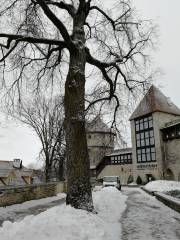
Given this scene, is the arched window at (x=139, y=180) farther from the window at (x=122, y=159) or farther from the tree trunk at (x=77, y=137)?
the tree trunk at (x=77, y=137)

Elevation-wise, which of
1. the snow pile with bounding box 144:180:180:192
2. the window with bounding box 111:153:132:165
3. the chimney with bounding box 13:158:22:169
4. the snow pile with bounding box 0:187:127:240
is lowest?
the snow pile with bounding box 0:187:127:240

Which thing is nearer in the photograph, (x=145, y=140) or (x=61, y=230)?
(x=61, y=230)

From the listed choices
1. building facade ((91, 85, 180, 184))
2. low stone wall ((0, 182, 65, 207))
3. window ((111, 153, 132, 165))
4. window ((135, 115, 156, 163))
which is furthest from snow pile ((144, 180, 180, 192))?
window ((111, 153, 132, 165))

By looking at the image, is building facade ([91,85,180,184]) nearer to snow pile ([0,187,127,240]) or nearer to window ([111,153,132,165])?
window ([111,153,132,165])

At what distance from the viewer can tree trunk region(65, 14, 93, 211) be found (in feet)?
31.3

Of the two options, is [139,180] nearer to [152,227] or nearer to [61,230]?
[152,227]

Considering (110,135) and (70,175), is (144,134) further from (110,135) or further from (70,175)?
(70,175)

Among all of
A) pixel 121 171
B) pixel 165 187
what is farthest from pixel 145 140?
pixel 165 187

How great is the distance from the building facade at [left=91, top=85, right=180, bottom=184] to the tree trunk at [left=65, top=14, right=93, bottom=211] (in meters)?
28.7

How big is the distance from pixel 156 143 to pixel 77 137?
37033mm

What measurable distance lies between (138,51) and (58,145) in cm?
2468

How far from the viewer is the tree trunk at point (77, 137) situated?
954cm

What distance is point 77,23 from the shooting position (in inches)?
460

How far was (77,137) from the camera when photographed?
32.5 feet
